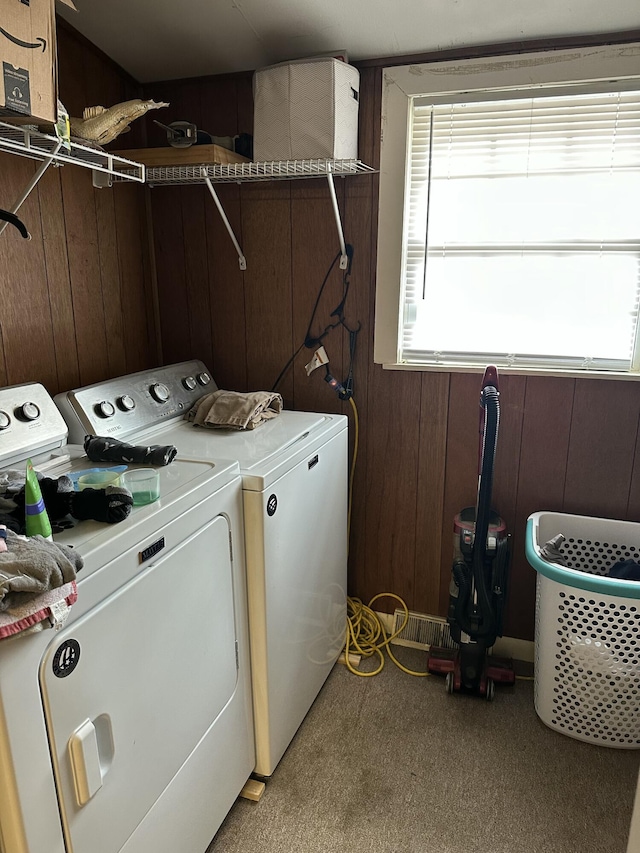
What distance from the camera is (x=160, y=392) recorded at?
2.02 metres

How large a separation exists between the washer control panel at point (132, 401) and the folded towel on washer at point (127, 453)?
0.17m

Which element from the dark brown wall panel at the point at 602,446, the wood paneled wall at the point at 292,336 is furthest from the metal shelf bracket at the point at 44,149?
the dark brown wall panel at the point at 602,446

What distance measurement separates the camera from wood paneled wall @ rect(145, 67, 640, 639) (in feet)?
6.86

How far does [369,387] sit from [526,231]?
30.5 inches

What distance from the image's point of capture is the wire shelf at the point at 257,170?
1.92 meters

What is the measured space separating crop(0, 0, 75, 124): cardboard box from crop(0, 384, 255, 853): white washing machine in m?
0.66

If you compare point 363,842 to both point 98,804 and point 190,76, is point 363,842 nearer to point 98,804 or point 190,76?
point 98,804

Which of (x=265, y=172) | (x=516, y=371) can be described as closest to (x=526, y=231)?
(x=516, y=371)

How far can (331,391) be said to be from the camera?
7.70ft

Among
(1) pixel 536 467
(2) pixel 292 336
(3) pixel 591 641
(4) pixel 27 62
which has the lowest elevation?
(3) pixel 591 641

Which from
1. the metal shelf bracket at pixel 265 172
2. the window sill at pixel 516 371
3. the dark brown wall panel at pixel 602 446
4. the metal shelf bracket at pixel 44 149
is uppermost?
the metal shelf bracket at pixel 265 172

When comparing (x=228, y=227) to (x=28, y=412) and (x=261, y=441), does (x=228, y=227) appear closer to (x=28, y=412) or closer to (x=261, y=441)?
(x=261, y=441)

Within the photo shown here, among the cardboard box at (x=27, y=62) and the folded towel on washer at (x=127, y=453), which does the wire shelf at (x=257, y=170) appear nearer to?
the cardboard box at (x=27, y=62)

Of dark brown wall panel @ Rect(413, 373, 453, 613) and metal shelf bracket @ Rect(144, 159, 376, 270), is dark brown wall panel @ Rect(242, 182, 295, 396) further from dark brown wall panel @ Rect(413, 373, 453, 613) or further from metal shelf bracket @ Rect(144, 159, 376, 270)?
dark brown wall panel @ Rect(413, 373, 453, 613)
